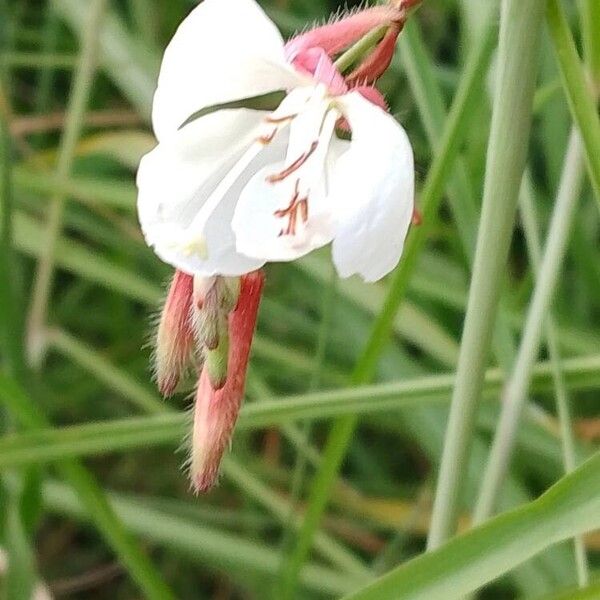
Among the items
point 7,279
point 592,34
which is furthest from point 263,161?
point 7,279

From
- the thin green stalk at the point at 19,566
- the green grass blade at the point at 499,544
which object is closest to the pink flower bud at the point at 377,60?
the green grass blade at the point at 499,544

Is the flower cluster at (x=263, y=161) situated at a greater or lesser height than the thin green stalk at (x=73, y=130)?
lesser

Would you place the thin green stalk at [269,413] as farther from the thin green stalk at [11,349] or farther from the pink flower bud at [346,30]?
the pink flower bud at [346,30]

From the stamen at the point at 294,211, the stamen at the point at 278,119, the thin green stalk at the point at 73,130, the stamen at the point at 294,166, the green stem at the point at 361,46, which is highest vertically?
the thin green stalk at the point at 73,130

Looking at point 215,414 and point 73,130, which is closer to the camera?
point 215,414

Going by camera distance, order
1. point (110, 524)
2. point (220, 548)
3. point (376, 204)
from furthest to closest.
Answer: point (220, 548) < point (110, 524) < point (376, 204)

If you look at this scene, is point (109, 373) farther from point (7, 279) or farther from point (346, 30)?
point (346, 30)

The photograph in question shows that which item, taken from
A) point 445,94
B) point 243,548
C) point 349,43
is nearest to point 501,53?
point 349,43
